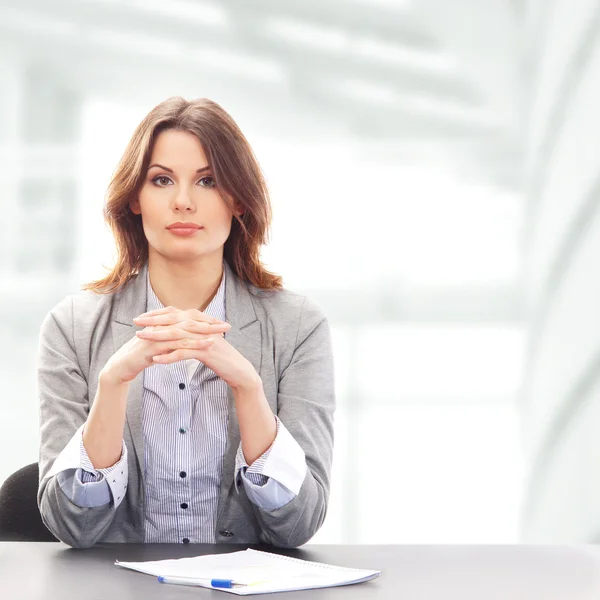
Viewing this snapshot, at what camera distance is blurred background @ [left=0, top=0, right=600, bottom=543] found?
3.80 metres

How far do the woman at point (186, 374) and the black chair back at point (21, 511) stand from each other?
18 cm

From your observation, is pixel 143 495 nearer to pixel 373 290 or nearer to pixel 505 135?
pixel 373 290

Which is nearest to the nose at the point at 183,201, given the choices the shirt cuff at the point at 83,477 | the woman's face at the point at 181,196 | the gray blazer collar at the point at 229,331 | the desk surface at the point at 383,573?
the woman's face at the point at 181,196

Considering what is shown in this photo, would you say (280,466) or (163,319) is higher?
(163,319)

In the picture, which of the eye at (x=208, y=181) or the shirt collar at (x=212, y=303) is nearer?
the eye at (x=208, y=181)

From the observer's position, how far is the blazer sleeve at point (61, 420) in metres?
1.35

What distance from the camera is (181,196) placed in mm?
1474

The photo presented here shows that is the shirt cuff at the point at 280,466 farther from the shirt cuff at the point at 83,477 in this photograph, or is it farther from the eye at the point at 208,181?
the eye at the point at 208,181

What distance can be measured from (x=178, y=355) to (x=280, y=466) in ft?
0.74

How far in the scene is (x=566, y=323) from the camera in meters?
3.62

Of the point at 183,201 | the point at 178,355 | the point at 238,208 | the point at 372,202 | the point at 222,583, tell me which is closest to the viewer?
the point at 222,583

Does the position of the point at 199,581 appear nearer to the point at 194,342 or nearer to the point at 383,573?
the point at 383,573

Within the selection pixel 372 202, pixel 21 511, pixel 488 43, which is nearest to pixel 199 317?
pixel 21 511

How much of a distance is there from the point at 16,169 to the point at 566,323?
7.58 feet
